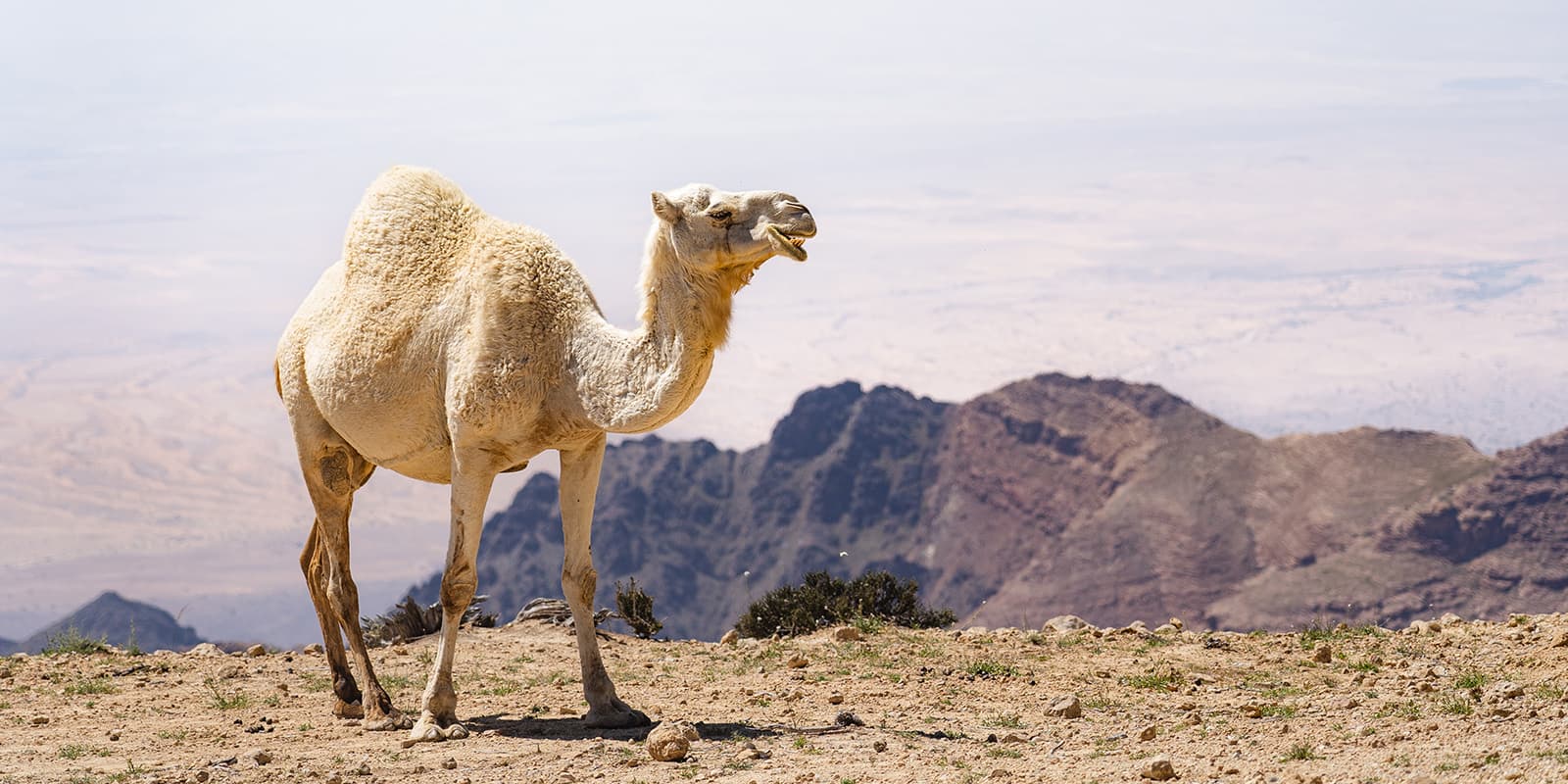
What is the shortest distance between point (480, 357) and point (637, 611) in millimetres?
7506

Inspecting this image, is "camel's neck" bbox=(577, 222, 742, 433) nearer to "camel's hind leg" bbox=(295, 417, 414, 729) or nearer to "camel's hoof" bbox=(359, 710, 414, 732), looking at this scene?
"camel's hind leg" bbox=(295, 417, 414, 729)

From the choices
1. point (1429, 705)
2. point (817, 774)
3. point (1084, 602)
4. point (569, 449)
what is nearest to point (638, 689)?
point (569, 449)

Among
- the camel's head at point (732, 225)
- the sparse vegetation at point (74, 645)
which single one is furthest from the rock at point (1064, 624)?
the sparse vegetation at point (74, 645)

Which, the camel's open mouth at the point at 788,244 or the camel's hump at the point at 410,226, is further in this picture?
the camel's hump at the point at 410,226

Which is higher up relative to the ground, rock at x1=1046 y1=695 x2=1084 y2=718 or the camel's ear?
the camel's ear

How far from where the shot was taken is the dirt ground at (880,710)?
942 centimetres

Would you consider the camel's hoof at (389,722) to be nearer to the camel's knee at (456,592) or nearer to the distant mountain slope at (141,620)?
the camel's knee at (456,592)

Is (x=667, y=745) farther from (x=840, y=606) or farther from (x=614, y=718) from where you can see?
(x=840, y=606)

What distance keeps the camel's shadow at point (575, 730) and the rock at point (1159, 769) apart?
311cm

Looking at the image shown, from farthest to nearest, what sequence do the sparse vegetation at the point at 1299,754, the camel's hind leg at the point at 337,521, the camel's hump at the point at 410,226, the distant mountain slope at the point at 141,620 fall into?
the distant mountain slope at the point at 141,620, the camel's hind leg at the point at 337,521, the camel's hump at the point at 410,226, the sparse vegetation at the point at 1299,754

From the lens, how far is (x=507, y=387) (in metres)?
11.1

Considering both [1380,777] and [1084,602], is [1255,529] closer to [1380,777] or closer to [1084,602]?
[1084,602]

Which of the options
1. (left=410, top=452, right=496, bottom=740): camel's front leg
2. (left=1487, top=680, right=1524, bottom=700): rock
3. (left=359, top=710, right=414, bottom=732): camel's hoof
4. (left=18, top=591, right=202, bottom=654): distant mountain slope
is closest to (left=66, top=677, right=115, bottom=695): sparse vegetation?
(left=359, top=710, right=414, bottom=732): camel's hoof

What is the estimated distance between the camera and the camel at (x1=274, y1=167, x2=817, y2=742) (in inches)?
416
